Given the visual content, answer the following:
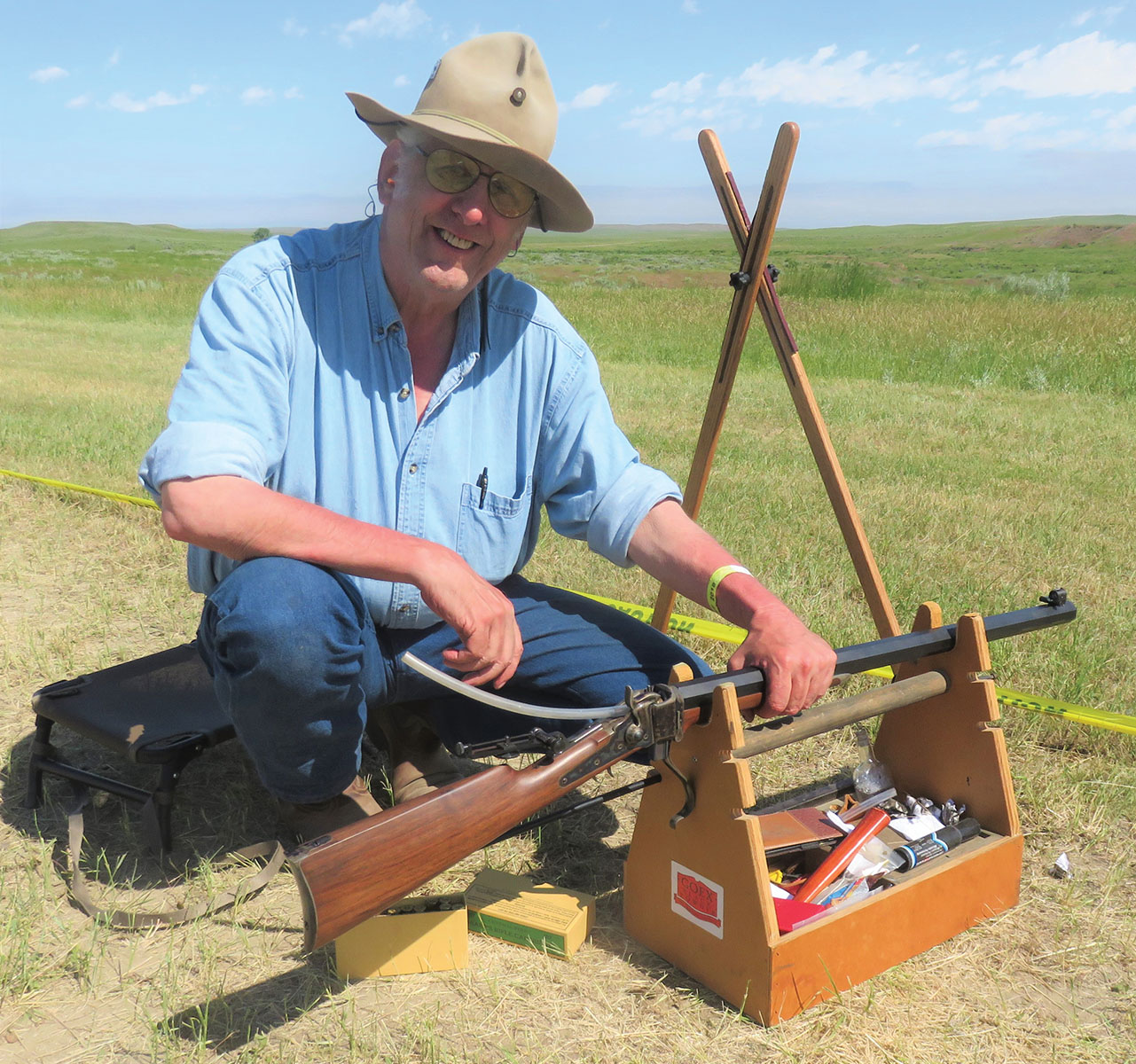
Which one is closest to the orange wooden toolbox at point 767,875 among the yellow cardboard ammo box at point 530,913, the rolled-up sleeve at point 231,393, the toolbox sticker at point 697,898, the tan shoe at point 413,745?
the toolbox sticker at point 697,898

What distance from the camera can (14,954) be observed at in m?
2.44

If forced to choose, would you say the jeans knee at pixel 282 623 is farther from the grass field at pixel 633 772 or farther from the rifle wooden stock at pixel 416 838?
the grass field at pixel 633 772

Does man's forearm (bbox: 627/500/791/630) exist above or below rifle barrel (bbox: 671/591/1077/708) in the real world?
above

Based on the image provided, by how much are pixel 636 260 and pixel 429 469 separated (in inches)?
3374

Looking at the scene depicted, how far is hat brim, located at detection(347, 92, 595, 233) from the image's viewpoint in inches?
102

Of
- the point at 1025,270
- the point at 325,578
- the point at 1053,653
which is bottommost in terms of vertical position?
the point at 1053,653

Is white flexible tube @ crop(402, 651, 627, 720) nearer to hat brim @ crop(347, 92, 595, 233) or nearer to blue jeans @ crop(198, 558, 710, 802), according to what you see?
blue jeans @ crop(198, 558, 710, 802)

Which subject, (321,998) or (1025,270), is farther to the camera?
(1025,270)

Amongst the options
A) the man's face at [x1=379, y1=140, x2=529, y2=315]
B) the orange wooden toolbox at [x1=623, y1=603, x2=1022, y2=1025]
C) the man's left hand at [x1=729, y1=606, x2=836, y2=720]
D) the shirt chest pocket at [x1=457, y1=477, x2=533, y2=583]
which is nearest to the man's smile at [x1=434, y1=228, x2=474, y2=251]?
the man's face at [x1=379, y1=140, x2=529, y2=315]

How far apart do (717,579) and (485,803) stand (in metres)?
0.92

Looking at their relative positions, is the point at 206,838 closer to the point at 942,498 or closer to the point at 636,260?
the point at 942,498

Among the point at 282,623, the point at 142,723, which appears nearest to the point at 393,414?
the point at 282,623

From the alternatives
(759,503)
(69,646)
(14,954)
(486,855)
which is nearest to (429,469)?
(486,855)

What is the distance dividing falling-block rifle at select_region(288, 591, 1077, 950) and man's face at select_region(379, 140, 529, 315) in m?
1.25
